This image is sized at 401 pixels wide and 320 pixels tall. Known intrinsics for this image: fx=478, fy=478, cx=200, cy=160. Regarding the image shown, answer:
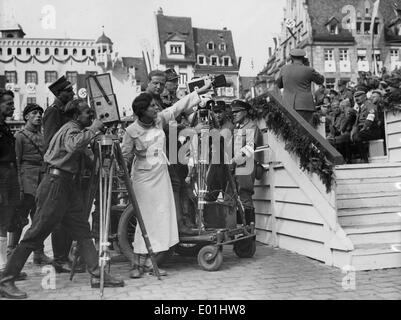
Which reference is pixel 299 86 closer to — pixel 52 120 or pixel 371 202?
pixel 371 202

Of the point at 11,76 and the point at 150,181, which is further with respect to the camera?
the point at 11,76

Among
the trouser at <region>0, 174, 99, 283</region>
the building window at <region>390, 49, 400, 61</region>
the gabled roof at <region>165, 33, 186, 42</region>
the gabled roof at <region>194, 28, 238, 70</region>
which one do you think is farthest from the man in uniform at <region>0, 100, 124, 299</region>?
the building window at <region>390, 49, 400, 61</region>

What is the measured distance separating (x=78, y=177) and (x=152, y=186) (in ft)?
2.60

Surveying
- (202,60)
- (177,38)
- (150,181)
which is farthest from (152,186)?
(202,60)

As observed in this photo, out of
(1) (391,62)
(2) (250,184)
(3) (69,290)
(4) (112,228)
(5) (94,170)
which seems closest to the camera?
(3) (69,290)

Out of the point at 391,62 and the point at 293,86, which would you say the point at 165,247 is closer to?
the point at 293,86

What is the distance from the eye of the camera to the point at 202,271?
530 centimetres

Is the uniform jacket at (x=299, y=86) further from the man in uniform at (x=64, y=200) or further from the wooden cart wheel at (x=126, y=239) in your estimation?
the man in uniform at (x=64, y=200)

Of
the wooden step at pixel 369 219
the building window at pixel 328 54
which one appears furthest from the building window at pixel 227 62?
the wooden step at pixel 369 219

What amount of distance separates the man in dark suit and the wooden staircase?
1.14 m

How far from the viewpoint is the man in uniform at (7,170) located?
5.04 metres

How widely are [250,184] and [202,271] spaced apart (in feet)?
5.75

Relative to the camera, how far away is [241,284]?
4613mm
